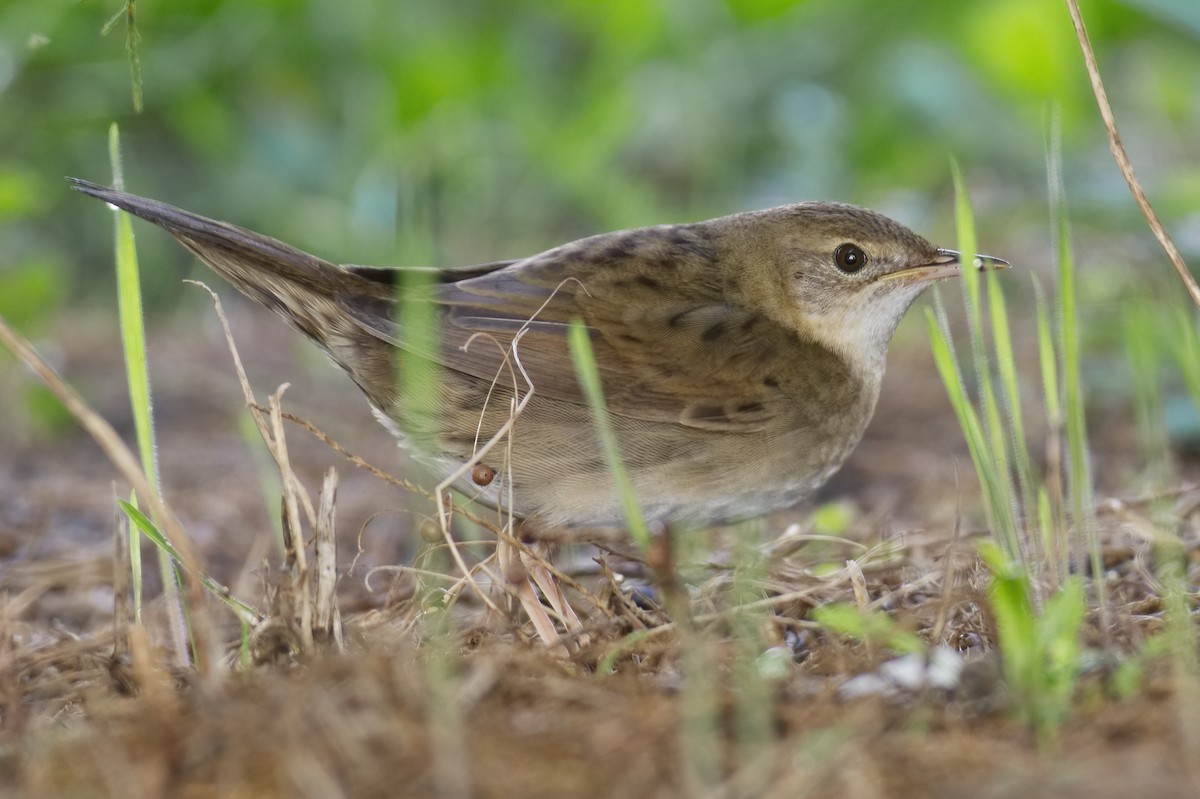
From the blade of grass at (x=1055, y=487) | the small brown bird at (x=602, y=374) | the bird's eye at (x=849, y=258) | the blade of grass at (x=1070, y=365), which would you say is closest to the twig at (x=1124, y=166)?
the blade of grass at (x=1070, y=365)

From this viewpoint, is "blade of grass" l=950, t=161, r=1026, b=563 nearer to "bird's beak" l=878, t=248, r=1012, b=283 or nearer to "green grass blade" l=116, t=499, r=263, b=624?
"bird's beak" l=878, t=248, r=1012, b=283

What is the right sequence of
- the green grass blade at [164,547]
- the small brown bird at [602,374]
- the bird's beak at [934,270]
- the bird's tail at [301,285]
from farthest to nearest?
the bird's beak at [934,270], the small brown bird at [602,374], the bird's tail at [301,285], the green grass blade at [164,547]

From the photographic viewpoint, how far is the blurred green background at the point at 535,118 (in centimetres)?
811

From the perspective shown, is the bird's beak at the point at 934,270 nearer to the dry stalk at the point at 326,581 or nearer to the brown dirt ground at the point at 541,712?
the brown dirt ground at the point at 541,712

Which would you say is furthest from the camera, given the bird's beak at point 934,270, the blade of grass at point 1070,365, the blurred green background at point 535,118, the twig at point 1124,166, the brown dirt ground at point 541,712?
the blurred green background at point 535,118

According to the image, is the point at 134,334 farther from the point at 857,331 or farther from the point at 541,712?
the point at 857,331

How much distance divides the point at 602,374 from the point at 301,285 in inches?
36.6

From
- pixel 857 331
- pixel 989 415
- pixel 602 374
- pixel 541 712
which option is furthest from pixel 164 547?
pixel 857 331

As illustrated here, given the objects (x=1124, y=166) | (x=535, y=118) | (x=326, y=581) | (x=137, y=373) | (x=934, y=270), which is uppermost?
(x=535, y=118)

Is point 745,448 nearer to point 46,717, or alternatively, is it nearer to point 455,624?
point 455,624

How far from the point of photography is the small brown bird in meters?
4.11

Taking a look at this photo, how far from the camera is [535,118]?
8.82 metres

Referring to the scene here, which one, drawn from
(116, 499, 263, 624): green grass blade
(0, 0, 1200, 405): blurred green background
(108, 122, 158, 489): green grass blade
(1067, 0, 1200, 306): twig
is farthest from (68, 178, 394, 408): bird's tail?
(0, 0, 1200, 405): blurred green background

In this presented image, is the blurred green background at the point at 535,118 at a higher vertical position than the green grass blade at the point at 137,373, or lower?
higher
